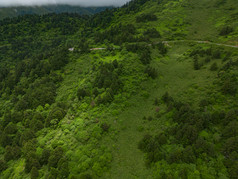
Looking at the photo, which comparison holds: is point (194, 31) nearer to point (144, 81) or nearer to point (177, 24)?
point (177, 24)

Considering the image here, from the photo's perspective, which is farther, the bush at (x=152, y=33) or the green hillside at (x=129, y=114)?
the bush at (x=152, y=33)

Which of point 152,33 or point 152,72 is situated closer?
point 152,72

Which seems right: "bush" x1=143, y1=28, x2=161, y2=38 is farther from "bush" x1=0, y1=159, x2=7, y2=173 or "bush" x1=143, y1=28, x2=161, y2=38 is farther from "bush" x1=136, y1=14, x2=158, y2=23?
"bush" x1=0, y1=159, x2=7, y2=173

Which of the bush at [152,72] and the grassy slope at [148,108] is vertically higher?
the bush at [152,72]

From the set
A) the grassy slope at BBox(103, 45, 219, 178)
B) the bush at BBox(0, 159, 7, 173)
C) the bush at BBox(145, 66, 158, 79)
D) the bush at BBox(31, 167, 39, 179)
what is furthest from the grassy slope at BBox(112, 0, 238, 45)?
the bush at BBox(0, 159, 7, 173)

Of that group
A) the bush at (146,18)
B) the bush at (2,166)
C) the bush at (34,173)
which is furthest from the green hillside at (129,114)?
the bush at (146,18)

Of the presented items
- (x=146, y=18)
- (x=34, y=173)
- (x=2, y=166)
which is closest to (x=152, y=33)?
(x=146, y=18)

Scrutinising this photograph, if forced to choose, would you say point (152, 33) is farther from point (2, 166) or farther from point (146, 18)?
point (2, 166)

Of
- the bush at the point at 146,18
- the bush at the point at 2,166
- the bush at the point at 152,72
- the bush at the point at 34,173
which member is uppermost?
the bush at the point at 146,18

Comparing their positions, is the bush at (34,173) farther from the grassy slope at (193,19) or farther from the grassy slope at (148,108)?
the grassy slope at (193,19)

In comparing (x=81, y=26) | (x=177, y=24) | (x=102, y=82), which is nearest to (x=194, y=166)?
(x=102, y=82)
